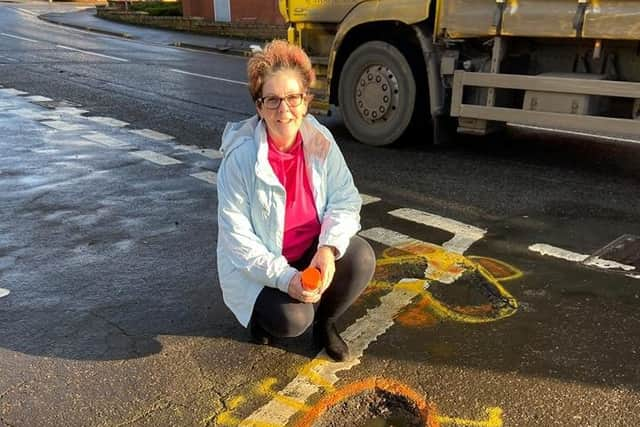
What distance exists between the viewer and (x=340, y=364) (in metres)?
2.97

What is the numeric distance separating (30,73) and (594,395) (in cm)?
1289

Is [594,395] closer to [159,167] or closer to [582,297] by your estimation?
[582,297]

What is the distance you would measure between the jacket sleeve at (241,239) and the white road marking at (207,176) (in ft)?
9.42

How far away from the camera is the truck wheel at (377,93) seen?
22.0ft

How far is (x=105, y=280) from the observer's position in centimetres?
383

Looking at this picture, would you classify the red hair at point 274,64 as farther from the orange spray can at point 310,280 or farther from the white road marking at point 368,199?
the white road marking at point 368,199

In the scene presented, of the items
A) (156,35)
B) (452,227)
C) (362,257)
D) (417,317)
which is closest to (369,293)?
(417,317)

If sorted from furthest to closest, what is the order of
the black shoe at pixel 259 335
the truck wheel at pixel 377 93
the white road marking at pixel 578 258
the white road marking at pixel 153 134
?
the white road marking at pixel 153 134
the truck wheel at pixel 377 93
the white road marking at pixel 578 258
the black shoe at pixel 259 335

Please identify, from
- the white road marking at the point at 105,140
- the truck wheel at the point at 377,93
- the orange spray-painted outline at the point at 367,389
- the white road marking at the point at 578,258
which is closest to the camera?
the orange spray-painted outline at the point at 367,389

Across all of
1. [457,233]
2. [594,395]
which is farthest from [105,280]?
[594,395]

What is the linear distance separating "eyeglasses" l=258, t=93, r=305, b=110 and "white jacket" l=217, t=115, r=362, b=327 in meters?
0.14

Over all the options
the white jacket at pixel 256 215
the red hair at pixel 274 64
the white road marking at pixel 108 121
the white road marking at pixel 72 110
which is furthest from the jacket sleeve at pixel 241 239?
the white road marking at pixel 72 110

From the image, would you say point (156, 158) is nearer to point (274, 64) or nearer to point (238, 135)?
point (238, 135)

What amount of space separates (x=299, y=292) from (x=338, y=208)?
0.52 metres
